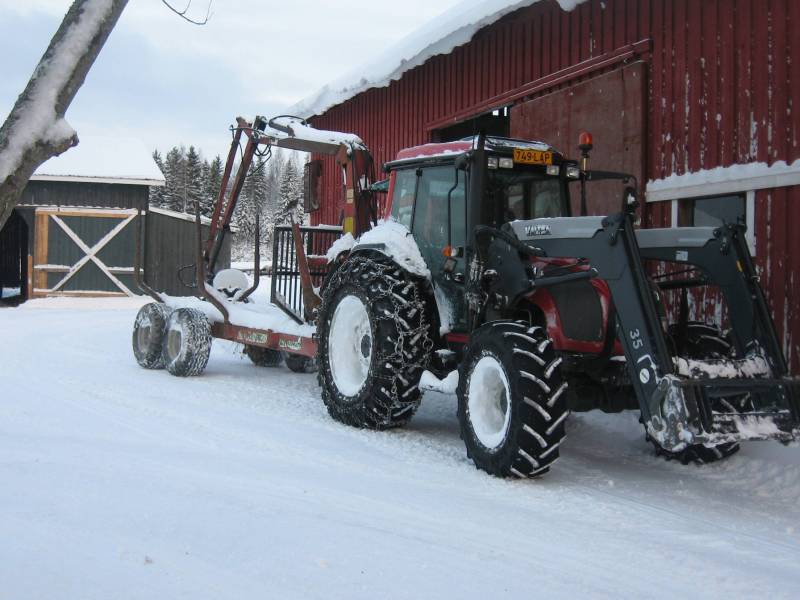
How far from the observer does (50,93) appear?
2.39 meters

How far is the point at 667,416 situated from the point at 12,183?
11.1 ft

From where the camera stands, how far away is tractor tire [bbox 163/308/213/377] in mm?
8680

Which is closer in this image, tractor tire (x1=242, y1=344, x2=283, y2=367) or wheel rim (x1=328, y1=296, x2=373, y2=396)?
wheel rim (x1=328, y1=296, x2=373, y2=396)

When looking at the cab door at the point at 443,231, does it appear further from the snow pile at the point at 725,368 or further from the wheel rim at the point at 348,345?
the snow pile at the point at 725,368

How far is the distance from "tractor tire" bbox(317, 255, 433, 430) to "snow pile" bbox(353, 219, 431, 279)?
4.3 inches

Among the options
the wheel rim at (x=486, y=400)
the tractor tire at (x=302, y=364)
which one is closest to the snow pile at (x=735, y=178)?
the wheel rim at (x=486, y=400)

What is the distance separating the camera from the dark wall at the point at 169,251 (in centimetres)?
2305

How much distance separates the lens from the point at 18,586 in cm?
301

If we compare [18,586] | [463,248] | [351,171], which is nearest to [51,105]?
[18,586]

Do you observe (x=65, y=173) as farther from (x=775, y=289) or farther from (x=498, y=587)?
(x=498, y=587)

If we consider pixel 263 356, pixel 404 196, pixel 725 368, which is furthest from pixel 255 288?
pixel 725 368

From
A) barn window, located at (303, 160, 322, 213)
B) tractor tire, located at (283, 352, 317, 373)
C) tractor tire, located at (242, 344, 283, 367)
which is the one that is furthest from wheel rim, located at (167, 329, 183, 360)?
barn window, located at (303, 160, 322, 213)

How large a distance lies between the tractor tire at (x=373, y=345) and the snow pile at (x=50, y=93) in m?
3.61

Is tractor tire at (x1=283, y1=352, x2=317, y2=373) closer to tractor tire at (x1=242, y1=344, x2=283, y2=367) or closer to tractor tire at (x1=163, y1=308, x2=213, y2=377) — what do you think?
tractor tire at (x1=242, y1=344, x2=283, y2=367)
